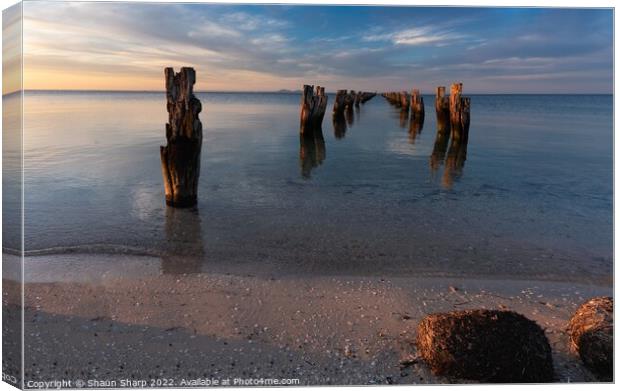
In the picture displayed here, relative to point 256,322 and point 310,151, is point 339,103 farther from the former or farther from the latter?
point 256,322

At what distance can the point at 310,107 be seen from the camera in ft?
61.2

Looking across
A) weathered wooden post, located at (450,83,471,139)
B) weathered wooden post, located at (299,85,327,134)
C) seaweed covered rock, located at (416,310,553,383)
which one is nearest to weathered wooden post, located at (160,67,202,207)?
seaweed covered rock, located at (416,310,553,383)

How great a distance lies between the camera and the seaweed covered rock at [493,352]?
10.6 feet

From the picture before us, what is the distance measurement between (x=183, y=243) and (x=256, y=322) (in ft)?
7.77

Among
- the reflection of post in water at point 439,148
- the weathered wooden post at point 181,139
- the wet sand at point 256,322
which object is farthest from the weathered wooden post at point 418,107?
the wet sand at point 256,322

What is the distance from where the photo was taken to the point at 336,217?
733 cm

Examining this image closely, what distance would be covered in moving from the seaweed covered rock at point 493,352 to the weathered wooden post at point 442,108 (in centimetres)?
1779

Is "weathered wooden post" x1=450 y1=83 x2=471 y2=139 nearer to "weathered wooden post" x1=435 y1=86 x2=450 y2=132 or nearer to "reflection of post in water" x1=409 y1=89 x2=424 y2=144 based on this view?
"weathered wooden post" x1=435 y1=86 x2=450 y2=132

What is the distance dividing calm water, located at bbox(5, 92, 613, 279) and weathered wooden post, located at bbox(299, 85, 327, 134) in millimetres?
3655

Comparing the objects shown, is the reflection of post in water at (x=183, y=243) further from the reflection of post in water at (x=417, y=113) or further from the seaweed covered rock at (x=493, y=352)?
the reflection of post in water at (x=417, y=113)

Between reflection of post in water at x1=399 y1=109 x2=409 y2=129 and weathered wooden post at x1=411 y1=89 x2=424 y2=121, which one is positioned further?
reflection of post in water at x1=399 y1=109 x2=409 y2=129

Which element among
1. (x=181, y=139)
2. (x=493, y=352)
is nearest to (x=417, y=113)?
(x=181, y=139)

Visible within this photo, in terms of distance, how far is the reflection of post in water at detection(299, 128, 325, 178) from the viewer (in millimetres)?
12222

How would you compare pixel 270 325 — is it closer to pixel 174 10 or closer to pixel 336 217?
pixel 174 10
